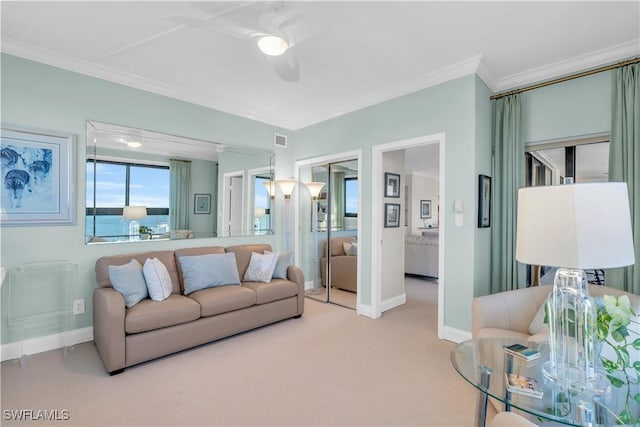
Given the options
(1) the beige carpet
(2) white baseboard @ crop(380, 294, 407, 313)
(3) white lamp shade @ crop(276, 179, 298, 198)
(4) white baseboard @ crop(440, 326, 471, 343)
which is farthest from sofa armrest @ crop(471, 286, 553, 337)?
(3) white lamp shade @ crop(276, 179, 298, 198)

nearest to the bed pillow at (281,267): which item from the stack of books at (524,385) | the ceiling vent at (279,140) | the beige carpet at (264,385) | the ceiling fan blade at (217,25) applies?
the beige carpet at (264,385)

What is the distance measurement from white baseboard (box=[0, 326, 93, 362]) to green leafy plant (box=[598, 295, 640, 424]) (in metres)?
3.98

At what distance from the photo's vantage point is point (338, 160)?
441 cm

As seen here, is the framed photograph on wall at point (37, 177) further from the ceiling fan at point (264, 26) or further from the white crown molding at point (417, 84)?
the white crown molding at point (417, 84)

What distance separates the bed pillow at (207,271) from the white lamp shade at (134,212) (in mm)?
664

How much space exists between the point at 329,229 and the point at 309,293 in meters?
1.10

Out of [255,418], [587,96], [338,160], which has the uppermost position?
[587,96]

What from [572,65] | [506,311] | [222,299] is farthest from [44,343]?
[572,65]

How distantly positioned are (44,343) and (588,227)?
4134 mm

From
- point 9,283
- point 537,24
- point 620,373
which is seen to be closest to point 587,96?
point 537,24

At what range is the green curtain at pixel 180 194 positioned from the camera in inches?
145

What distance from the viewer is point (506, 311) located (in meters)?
2.40

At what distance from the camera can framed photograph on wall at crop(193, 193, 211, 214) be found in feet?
12.7

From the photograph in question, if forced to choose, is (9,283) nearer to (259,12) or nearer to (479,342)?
(259,12)
